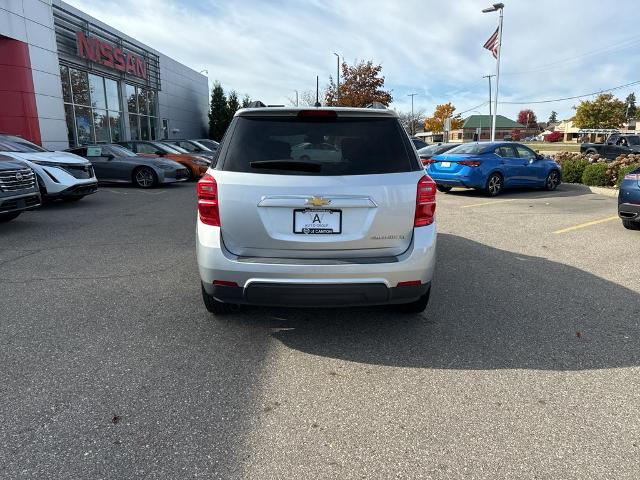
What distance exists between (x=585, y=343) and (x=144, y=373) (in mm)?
3334

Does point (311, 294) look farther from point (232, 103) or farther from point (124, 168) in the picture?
point (232, 103)

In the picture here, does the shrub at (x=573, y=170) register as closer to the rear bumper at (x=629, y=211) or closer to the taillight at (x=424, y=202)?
the rear bumper at (x=629, y=211)

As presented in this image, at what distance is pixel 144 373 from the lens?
3.13 metres

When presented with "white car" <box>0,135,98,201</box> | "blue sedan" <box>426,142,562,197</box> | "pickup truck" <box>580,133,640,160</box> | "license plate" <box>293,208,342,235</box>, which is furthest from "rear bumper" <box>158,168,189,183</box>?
"pickup truck" <box>580,133,640,160</box>

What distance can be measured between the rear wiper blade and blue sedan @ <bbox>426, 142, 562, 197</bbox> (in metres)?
10.1

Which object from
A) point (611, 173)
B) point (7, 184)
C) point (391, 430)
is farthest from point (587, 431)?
point (611, 173)

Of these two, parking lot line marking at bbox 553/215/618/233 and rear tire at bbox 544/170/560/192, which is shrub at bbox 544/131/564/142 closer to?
rear tire at bbox 544/170/560/192

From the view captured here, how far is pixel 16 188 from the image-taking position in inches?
293

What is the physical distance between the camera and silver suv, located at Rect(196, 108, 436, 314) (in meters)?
3.18

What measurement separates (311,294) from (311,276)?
125mm

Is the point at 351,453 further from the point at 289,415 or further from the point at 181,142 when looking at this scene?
the point at 181,142

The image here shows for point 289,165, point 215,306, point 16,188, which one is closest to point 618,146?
point 289,165

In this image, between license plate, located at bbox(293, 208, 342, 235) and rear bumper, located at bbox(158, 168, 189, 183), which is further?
rear bumper, located at bbox(158, 168, 189, 183)

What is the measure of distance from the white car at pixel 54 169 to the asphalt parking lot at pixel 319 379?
16.4 ft
